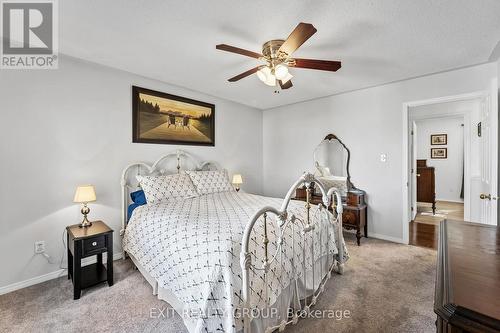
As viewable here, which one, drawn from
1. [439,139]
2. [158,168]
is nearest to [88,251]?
[158,168]

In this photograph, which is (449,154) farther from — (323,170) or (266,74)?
(266,74)

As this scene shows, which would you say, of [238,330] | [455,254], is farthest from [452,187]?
[238,330]

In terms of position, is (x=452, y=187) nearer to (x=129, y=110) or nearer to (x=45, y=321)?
(x=129, y=110)

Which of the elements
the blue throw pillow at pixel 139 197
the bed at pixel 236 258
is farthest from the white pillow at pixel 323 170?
the blue throw pillow at pixel 139 197

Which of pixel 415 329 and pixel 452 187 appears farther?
pixel 452 187

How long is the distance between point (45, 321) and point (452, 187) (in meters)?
8.98

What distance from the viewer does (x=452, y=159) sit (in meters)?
6.54

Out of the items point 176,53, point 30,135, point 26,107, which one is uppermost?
point 176,53

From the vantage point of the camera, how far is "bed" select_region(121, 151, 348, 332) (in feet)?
4.48

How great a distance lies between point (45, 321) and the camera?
1.83 meters

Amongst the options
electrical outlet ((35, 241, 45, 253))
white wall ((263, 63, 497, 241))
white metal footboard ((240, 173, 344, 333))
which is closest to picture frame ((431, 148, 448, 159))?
white wall ((263, 63, 497, 241))

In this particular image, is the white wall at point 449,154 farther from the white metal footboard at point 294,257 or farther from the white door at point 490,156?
the white metal footboard at point 294,257

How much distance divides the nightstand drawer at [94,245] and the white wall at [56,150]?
64 centimetres

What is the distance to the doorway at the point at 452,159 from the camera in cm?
244
